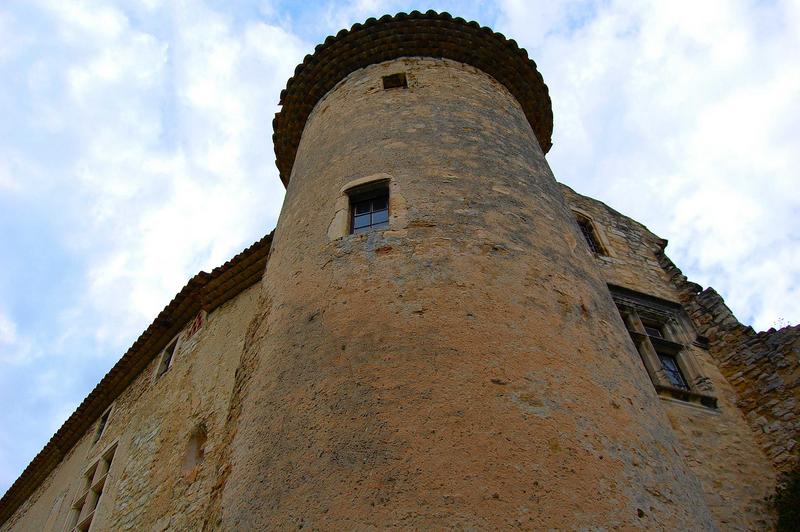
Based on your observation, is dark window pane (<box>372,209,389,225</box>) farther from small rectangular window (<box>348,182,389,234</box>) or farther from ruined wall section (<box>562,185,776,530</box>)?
ruined wall section (<box>562,185,776,530</box>)

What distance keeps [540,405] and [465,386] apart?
1.45 ft

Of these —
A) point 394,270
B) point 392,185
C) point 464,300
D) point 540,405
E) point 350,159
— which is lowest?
point 540,405

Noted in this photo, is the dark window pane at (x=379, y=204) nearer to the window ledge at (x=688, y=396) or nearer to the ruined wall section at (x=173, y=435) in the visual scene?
the ruined wall section at (x=173, y=435)

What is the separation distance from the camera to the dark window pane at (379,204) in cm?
531

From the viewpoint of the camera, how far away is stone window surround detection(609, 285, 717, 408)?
730cm

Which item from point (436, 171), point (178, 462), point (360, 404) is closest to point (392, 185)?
point (436, 171)

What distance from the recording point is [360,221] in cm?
528

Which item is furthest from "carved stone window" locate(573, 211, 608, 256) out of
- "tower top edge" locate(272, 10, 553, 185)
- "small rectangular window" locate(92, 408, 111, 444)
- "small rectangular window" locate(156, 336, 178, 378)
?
"small rectangular window" locate(92, 408, 111, 444)

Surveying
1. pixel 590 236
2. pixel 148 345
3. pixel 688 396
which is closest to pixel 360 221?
pixel 688 396

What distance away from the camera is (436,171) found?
527cm

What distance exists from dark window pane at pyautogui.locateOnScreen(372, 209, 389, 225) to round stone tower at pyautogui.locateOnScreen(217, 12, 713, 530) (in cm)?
2

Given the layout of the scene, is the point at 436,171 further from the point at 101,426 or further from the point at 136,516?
the point at 101,426

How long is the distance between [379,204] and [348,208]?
279 mm

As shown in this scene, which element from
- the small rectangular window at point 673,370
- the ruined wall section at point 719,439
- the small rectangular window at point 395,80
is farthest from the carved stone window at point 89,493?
the small rectangular window at point 673,370
